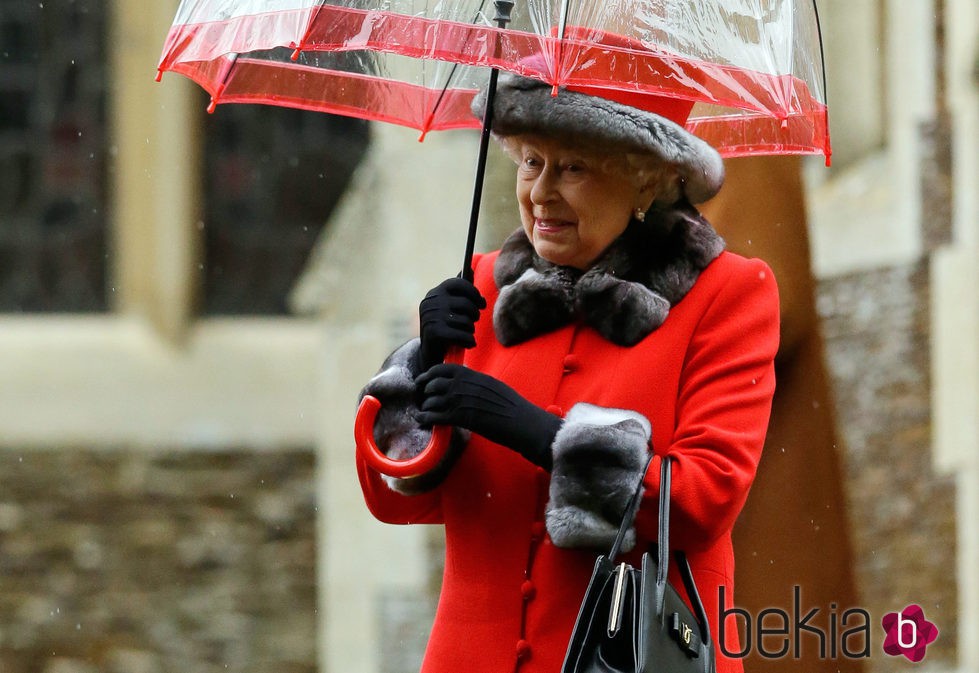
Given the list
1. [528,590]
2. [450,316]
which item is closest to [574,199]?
[450,316]

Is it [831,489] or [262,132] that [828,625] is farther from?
[262,132]

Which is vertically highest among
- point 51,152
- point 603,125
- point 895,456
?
point 51,152

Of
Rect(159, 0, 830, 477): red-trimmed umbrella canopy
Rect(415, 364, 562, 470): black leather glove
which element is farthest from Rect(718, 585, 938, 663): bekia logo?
Rect(159, 0, 830, 477): red-trimmed umbrella canopy

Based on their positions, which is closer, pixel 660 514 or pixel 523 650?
pixel 660 514

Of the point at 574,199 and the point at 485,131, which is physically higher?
the point at 485,131

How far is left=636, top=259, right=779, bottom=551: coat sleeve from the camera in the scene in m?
2.36

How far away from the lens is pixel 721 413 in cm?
242

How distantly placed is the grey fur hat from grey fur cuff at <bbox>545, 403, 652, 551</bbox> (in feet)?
1.41

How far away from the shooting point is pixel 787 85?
257 centimetres

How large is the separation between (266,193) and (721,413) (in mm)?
4699

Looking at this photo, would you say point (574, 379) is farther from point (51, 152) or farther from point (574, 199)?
point (51, 152)

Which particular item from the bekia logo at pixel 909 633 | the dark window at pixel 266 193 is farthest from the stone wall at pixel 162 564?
the bekia logo at pixel 909 633

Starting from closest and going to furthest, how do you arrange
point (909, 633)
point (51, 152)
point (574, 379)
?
point (574, 379), point (909, 633), point (51, 152)

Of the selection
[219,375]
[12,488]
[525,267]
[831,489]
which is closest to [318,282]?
[219,375]
